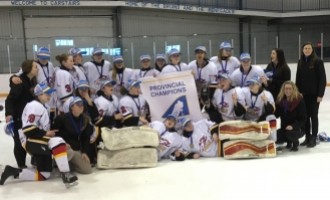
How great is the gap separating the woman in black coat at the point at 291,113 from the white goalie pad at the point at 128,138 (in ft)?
5.40

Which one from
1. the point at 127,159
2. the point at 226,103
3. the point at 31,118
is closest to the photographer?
the point at 31,118

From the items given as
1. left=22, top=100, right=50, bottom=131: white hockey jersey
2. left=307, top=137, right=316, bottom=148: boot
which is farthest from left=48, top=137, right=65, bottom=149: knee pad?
left=307, top=137, right=316, bottom=148: boot

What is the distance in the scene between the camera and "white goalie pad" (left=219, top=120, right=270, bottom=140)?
174 inches

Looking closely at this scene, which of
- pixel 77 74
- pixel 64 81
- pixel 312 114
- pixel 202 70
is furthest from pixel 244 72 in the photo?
pixel 64 81

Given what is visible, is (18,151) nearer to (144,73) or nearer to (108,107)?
(108,107)

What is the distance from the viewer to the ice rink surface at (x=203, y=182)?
10.8ft

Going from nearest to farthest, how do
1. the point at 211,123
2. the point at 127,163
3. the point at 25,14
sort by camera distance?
the point at 127,163 → the point at 211,123 → the point at 25,14

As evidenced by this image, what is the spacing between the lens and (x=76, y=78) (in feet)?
15.8

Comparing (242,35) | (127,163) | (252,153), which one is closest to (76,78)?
(127,163)

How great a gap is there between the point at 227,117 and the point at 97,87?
1.71 meters

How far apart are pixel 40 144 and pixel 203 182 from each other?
1599mm

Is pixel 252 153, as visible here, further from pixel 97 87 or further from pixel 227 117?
pixel 97 87

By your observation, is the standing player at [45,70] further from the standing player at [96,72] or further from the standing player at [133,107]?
the standing player at [133,107]

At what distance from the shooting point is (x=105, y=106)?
4578mm
